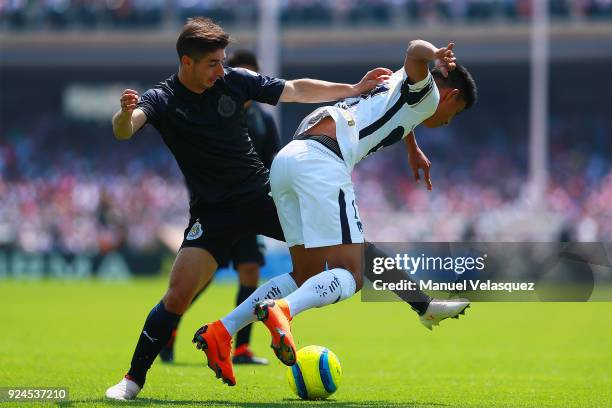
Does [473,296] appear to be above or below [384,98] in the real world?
below

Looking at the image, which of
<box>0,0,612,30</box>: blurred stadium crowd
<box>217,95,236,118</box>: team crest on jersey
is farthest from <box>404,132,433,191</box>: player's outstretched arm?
<box>0,0,612,30</box>: blurred stadium crowd

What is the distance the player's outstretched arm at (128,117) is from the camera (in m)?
6.41

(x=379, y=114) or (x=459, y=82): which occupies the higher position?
(x=459, y=82)

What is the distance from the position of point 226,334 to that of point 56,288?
1827cm

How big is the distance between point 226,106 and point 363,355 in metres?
4.69

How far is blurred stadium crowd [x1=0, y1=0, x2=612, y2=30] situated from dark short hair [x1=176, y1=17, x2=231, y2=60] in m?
32.3

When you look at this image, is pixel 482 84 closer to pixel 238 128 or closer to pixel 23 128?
pixel 23 128

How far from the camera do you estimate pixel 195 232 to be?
23.2 feet

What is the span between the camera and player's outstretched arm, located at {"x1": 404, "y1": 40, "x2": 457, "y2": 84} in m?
6.60

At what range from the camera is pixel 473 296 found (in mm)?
7363

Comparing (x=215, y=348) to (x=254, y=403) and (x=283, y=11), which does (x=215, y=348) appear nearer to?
(x=254, y=403)

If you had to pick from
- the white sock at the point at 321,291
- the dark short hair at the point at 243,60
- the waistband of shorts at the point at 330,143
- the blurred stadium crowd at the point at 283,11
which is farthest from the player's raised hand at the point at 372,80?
the blurred stadium crowd at the point at 283,11

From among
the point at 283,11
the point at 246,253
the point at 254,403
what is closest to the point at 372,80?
the point at 254,403

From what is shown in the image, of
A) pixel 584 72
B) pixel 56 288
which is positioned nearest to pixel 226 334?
pixel 56 288
